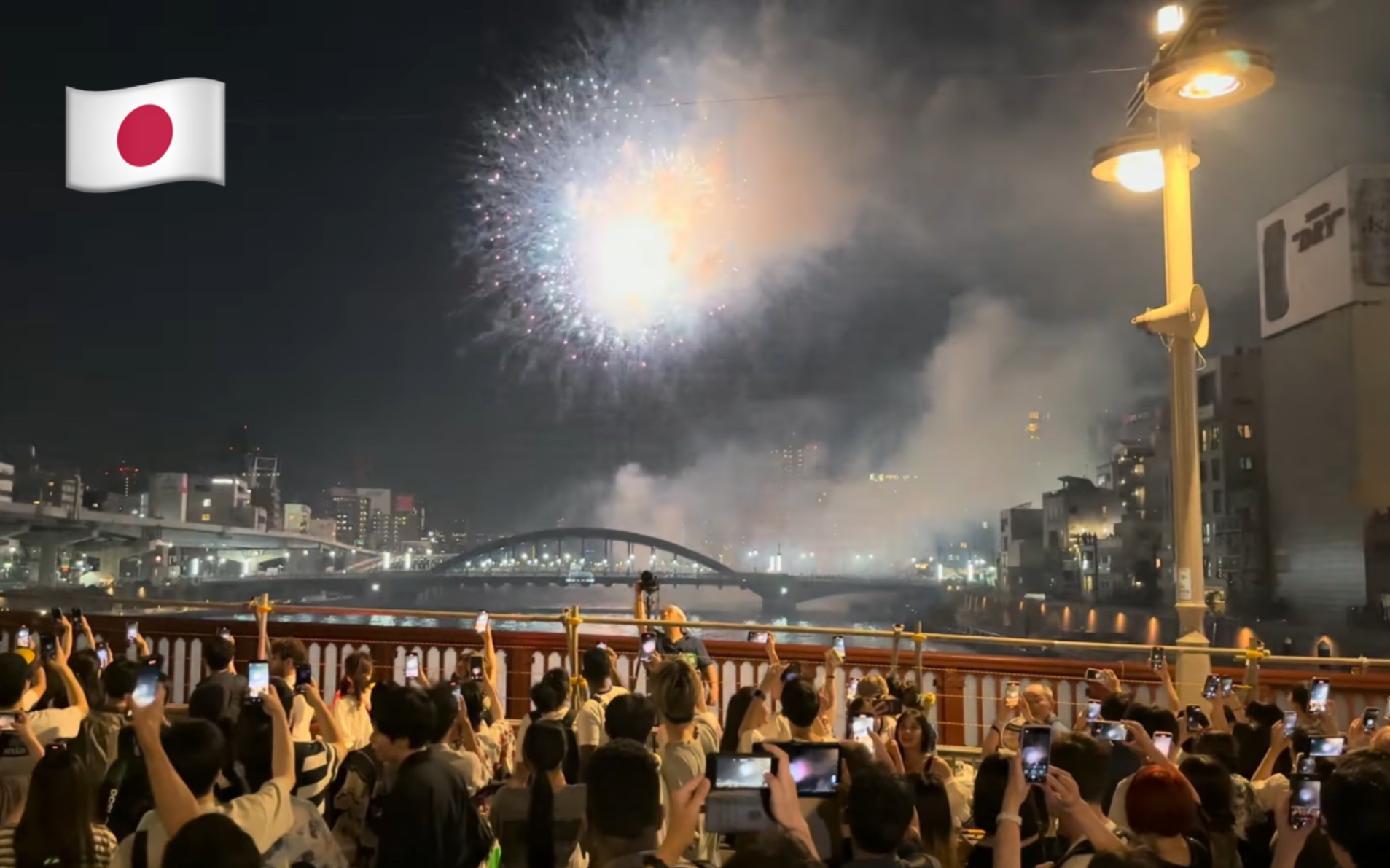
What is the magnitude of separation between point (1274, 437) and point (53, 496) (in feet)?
161

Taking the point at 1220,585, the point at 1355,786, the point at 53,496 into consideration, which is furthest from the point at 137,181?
the point at 53,496

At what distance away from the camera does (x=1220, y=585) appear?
3475cm

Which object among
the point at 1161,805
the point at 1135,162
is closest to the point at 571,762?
the point at 1161,805

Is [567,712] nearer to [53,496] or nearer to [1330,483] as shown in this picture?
[1330,483]

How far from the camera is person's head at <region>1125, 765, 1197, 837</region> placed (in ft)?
8.11

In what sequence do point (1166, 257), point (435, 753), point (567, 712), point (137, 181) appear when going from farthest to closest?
1. point (137, 181)
2. point (1166, 257)
3. point (567, 712)
4. point (435, 753)

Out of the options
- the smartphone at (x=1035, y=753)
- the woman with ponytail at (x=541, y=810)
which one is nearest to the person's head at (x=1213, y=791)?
the smartphone at (x=1035, y=753)

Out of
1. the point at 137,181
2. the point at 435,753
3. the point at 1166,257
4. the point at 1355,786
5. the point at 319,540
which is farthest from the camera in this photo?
the point at 319,540

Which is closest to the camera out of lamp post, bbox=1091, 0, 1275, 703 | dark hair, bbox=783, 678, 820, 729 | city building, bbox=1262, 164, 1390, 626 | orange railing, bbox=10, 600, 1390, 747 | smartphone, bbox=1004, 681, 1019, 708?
dark hair, bbox=783, 678, 820, 729

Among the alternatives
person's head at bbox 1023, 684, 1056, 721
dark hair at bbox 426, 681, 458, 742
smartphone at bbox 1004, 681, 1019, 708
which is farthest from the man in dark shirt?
smartphone at bbox 1004, 681, 1019, 708

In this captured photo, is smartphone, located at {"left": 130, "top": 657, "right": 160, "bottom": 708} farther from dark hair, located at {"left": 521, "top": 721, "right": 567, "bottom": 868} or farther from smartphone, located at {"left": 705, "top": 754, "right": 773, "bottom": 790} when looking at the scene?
smartphone, located at {"left": 705, "top": 754, "right": 773, "bottom": 790}

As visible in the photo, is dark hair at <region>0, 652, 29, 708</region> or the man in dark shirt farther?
dark hair at <region>0, 652, 29, 708</region>

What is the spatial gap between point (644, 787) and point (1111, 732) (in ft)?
6.97

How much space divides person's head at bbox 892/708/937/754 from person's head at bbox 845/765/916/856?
176cm
